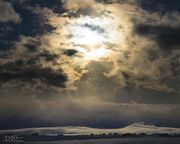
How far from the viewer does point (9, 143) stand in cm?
10431
